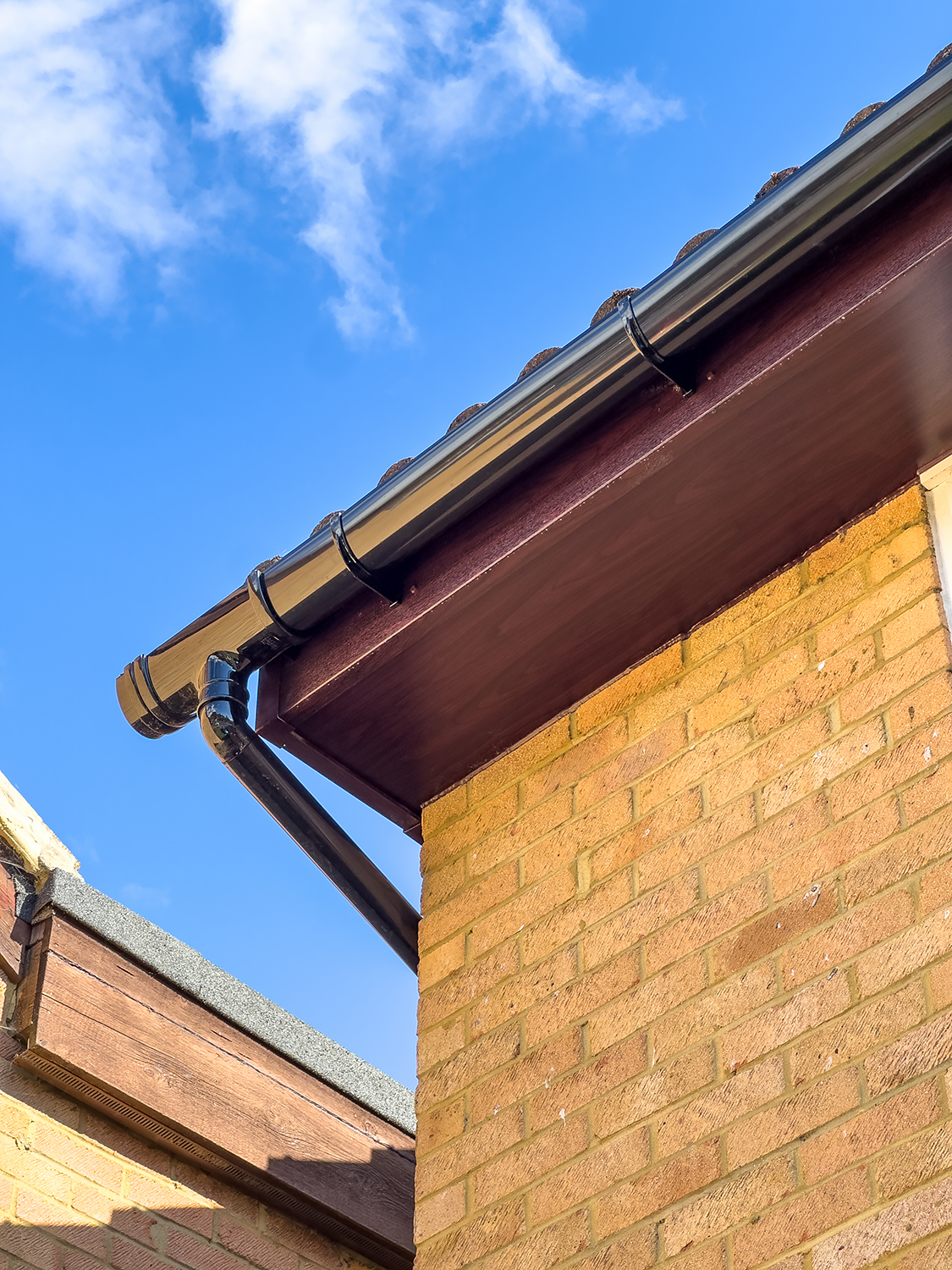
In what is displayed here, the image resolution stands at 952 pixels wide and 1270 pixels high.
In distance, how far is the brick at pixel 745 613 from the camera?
344 cm

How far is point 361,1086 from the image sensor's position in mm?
5457

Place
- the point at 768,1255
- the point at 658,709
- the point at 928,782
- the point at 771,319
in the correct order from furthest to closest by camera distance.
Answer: the point at 658,709
the point at 771,319
the point at 928,782
the point at 768,1255

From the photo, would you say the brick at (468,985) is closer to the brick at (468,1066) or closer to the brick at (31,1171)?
the brick at (468,1066)

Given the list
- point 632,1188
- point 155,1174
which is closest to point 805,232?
point 632,1188

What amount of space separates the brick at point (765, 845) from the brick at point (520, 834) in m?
0.49

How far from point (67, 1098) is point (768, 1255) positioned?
2467 millimetres

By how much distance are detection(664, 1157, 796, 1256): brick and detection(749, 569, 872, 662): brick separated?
100 centimetres

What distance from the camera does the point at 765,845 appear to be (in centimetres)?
316

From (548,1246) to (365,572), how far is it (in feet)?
4.54

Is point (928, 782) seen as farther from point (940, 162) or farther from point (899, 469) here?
point (940, 162)

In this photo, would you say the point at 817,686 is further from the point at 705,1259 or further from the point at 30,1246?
the point at 30,1246

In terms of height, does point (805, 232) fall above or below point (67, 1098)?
above

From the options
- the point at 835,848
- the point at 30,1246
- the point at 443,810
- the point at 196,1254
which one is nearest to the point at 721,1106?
the point at 835,848

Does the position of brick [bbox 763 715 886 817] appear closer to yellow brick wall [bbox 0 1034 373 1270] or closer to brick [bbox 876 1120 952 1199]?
brick [bbox 876 1120 952 1199]
